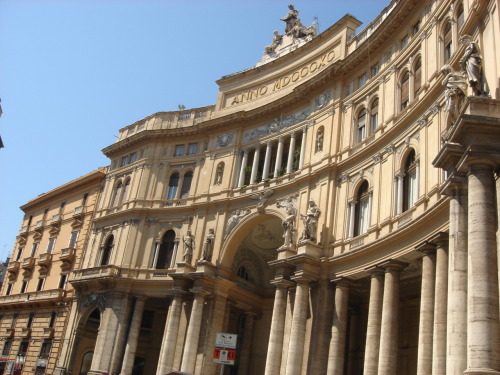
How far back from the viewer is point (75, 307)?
39719mm

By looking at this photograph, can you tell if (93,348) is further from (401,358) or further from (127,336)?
(401,358)

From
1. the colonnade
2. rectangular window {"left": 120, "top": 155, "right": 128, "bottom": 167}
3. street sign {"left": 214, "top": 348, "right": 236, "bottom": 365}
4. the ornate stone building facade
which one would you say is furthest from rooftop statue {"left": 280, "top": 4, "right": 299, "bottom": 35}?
street sign {"left": 214, "top": 348, "right": 236, "bottom": 365}

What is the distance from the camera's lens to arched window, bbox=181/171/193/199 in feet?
129

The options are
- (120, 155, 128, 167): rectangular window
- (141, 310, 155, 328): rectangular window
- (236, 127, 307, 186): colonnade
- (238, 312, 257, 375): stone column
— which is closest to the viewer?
(236, 127, 307, 186): colonnade

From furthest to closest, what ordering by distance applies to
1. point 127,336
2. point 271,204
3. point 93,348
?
point 93,348, point 127,336, point 271,204

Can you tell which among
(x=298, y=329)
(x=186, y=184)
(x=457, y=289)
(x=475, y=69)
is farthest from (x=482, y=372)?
(x=186, y=184)

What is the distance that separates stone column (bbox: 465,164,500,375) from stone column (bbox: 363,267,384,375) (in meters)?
8.99

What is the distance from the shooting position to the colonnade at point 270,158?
33.2 metres

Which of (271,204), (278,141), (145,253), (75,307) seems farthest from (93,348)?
(278,141)

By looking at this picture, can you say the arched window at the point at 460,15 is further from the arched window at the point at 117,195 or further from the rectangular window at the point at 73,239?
the rectangular window at the point at 73,239

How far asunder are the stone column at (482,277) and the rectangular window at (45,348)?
36.2 m

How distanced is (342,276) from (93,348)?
22.1 meters

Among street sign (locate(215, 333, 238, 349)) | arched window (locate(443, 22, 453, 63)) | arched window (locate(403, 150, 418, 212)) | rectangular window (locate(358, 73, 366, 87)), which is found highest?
rectangular window (locate(358, 73, 366, 87))

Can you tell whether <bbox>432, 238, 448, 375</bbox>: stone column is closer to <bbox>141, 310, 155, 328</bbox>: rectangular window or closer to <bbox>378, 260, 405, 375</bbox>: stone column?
<bbox>378, 260, 405, 375</bbox>: stone column
